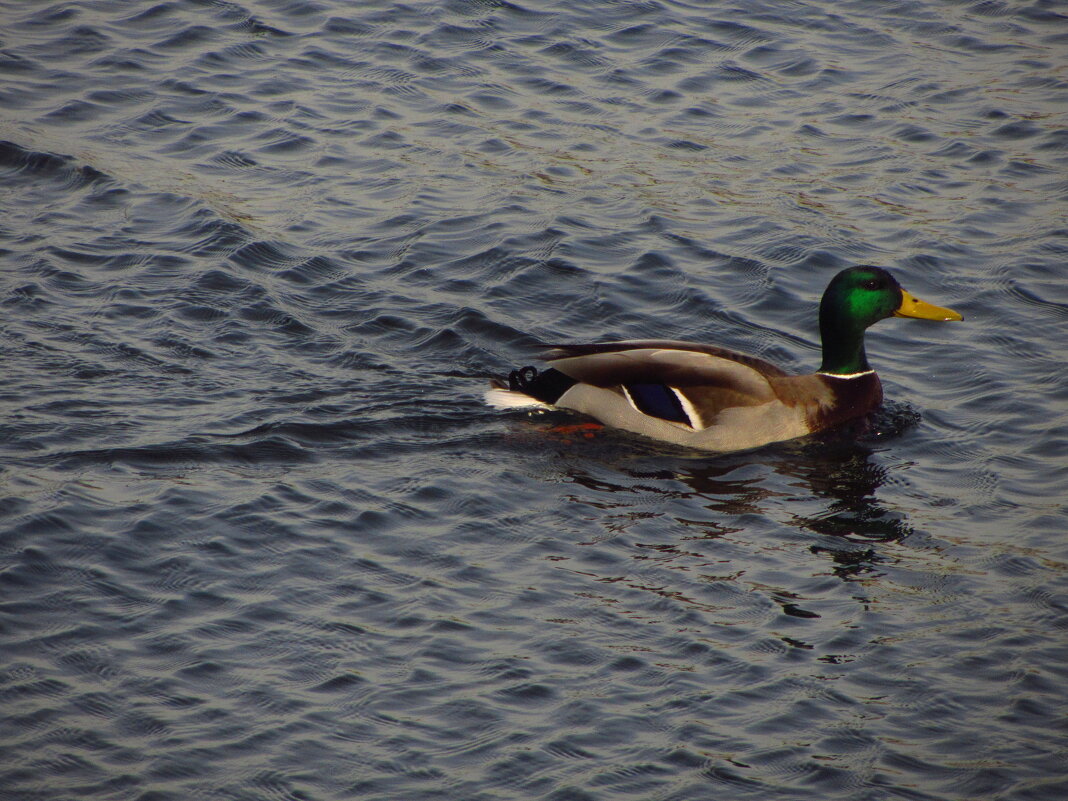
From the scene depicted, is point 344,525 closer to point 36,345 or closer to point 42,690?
point 42,690

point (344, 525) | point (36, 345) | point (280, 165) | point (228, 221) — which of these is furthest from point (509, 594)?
point (280, 165)

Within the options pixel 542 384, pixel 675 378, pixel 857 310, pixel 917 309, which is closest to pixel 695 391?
pixel 675 378

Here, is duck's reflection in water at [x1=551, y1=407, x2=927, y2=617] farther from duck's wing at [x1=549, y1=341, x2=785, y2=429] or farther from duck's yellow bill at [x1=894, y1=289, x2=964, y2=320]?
duck's yellow bill at [x1=894, y1=289, x2=964, y2=320]

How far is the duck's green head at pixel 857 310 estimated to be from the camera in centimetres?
992

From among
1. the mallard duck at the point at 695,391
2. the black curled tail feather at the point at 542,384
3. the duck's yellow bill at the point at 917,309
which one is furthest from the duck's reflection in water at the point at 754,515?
the duck's yellow bill at the point at 917,309

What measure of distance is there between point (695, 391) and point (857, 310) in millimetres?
1466

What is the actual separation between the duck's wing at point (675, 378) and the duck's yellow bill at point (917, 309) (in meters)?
1.25

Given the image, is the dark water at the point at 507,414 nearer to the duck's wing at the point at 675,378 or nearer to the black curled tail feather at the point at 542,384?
the black curled tail feather at the point at 542,384

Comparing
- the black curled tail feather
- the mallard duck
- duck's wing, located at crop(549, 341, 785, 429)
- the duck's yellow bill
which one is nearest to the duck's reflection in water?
the mallard duck

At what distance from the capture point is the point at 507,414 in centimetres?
955

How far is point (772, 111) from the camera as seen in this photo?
13.5 m

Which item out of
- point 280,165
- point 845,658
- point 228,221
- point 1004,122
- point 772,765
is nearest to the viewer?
point 772,765

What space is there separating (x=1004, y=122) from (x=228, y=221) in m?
7.45

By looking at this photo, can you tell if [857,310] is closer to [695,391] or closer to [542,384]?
[695,391]
